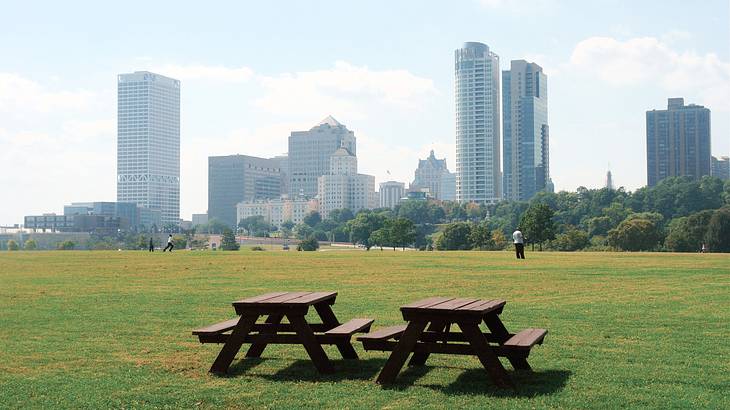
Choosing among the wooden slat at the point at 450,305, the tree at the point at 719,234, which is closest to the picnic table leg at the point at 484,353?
the wooden slat at the point at 450,305

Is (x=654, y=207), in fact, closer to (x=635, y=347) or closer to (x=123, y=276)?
(x=123, y=276)

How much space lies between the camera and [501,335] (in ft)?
37.7

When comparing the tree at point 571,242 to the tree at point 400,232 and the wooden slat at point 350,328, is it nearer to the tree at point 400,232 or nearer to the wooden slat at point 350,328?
the tree at point 400,232

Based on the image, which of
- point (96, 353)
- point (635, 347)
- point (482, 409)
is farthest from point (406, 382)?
point (96, 353)

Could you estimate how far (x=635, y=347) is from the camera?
12.9 metres

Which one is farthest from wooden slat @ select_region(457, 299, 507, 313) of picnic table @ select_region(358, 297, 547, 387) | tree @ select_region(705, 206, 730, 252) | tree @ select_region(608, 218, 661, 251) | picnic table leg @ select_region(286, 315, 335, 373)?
tree @ select_region(608, 218, 661, 251)

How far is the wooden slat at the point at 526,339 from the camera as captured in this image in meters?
10.2

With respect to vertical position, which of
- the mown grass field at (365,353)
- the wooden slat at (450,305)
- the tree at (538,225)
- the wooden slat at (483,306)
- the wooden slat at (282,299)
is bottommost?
the mown grass field at (365,353)

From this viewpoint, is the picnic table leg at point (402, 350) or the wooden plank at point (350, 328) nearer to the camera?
the picnic table leg at point (402, 350)

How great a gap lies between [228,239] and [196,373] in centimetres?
15776

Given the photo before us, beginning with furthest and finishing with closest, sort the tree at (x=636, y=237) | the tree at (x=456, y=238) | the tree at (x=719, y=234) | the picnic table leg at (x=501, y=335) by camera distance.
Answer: the tree at (x=456, y=238)
the tree at (x=636, y=237)
the tree at (x=719, y=234)
the picnic table leg at (x=501, y=335)

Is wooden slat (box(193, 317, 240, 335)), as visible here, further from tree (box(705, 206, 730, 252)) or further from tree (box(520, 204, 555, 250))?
tree (box(705, 206, 730, 252))

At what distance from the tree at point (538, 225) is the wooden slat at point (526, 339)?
70241mm

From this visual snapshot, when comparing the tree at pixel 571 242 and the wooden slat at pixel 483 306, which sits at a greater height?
the wooden slat at pixel 483 306
